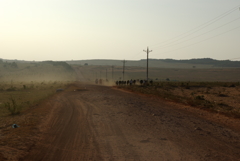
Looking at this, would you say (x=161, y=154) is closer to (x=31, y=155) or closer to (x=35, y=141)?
(x=31, y=155)

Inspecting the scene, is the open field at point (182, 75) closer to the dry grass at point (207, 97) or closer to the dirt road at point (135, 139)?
the dry grass at point (207, 97)

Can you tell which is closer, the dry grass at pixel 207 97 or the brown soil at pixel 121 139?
the brown soil at pixel 121 139

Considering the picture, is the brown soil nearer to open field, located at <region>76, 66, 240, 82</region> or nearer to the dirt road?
the dirt road

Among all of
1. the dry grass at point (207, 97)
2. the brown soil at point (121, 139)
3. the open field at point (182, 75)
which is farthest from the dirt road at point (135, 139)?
the open field at point (182, 75)

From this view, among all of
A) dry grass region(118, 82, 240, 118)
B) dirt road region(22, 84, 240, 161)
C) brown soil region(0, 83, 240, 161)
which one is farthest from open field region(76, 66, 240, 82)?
dirt road region(22, 84, 240, 161)

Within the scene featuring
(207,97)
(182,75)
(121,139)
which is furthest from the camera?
(182,75)

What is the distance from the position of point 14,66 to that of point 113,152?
6190 inches

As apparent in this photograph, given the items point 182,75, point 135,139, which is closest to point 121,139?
point 135,139

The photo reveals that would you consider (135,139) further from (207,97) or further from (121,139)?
(207,97)

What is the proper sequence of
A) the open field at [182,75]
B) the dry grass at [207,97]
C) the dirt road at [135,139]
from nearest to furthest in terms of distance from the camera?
1. the dirt road at [135,139]
2. the dry grass at [207,97]
3. the open field at [182,75]

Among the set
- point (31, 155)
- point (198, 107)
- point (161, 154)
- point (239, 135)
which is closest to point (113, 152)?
point (161, 154)

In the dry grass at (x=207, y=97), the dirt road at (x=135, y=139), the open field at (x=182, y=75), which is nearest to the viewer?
the dirt road at (x=135, y=139)

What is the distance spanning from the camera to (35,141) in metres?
10.3

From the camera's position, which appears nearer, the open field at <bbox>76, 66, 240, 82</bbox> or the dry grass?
the dry grass
